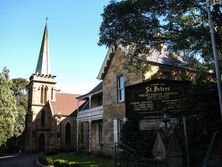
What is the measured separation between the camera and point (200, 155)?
1025 cm

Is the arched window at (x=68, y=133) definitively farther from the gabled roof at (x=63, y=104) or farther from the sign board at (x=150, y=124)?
the sign board at (x=150, y=124)

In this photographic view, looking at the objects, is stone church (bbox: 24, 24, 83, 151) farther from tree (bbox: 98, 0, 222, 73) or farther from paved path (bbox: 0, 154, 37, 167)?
tree (bbox: 98, 0, 222, 73)

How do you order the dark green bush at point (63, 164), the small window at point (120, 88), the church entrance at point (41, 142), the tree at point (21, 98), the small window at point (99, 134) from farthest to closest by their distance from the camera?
the tree at point (21, 98) → the church entrance at point (41, 142) → the small window at point (99, 134) → the small window at point (120, 88) → the dark green bush at point (63, 164)

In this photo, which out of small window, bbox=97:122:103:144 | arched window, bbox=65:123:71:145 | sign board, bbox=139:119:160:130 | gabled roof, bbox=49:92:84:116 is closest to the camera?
sign board, bbox=139:119:160:130

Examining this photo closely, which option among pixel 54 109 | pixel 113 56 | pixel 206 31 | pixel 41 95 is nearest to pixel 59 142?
pixel 54 109

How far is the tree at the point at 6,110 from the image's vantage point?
34.8 m

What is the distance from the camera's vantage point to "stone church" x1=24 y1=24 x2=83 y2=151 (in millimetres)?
45250

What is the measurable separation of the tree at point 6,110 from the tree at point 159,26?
986 inches

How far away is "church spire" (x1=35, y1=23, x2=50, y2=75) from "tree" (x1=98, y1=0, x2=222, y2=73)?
134 ft

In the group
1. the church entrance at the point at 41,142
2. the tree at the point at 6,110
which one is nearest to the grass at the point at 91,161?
the tree at the point at 6,110

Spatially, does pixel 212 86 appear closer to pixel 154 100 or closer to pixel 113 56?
pixel 154 100

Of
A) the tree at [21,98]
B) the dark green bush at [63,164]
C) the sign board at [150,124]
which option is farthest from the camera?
the tree at [21,98]

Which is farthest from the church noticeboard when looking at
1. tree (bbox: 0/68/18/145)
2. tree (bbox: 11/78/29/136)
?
tree (bbox: 11/78/29/136)

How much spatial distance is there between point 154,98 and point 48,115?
126ft
